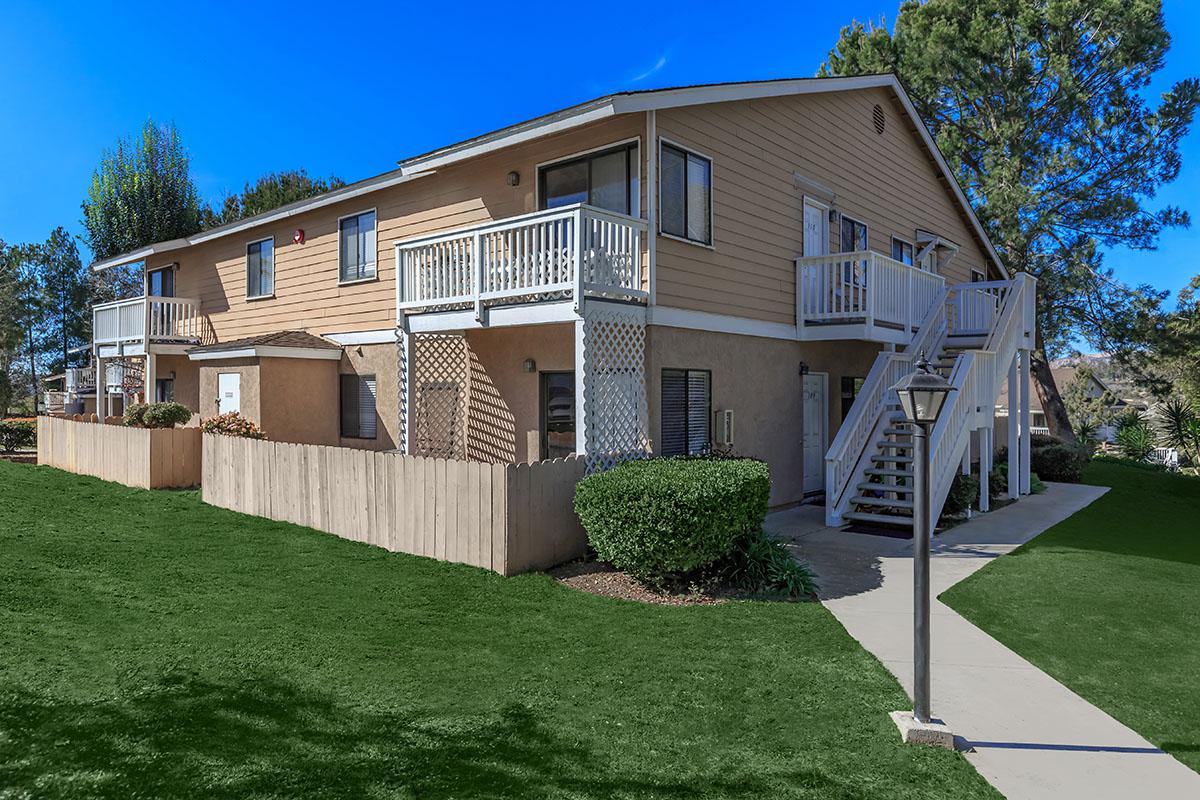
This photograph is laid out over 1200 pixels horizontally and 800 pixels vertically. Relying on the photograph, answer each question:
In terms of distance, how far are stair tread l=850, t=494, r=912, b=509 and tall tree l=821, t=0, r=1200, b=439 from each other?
16721 mm

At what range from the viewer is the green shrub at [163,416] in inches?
555

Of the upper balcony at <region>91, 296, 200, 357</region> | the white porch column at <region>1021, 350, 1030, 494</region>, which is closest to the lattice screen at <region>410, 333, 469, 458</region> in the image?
the upper balcony at <region>91, 296, 200, 357</region>

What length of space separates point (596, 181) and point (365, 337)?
6319mm

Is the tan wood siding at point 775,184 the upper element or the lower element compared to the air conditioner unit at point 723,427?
upper

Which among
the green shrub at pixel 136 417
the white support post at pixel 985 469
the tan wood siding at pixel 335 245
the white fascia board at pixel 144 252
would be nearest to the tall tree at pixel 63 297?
the white fascia board at pixel 144 252

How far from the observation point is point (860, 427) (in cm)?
1186

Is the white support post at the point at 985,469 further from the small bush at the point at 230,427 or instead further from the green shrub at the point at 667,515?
the small bush at the point at 230,427

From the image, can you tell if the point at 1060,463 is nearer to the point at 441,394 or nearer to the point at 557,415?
the point at 557,415

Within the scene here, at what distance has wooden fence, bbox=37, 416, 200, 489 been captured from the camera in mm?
12758

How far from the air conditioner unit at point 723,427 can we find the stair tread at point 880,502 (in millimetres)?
2145

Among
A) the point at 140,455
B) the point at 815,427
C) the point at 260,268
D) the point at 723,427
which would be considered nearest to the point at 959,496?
the point at 815,427

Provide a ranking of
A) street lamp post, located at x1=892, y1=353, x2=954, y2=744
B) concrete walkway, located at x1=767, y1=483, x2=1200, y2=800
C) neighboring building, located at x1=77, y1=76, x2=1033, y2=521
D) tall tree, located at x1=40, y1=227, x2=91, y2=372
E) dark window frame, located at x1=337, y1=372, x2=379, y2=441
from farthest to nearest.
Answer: tall tree, located at x1=40, y1=227, x2=91, y2=372, dark window frame, located at x1=337, y1=372, x2=379, y2=441, neighboring building, located at x1=77, y1=76, x2=1033, y2=521, street lamp post, located at x1=892, y1=353, x2=954, y2=744, concrete walkway, located at x1=767, y1=483, x2=1200, y2=800

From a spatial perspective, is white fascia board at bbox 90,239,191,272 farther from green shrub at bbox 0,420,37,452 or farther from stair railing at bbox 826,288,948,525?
stair railing at bbox 826,288,948,525

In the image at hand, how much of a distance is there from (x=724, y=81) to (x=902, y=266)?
520 centimetres
